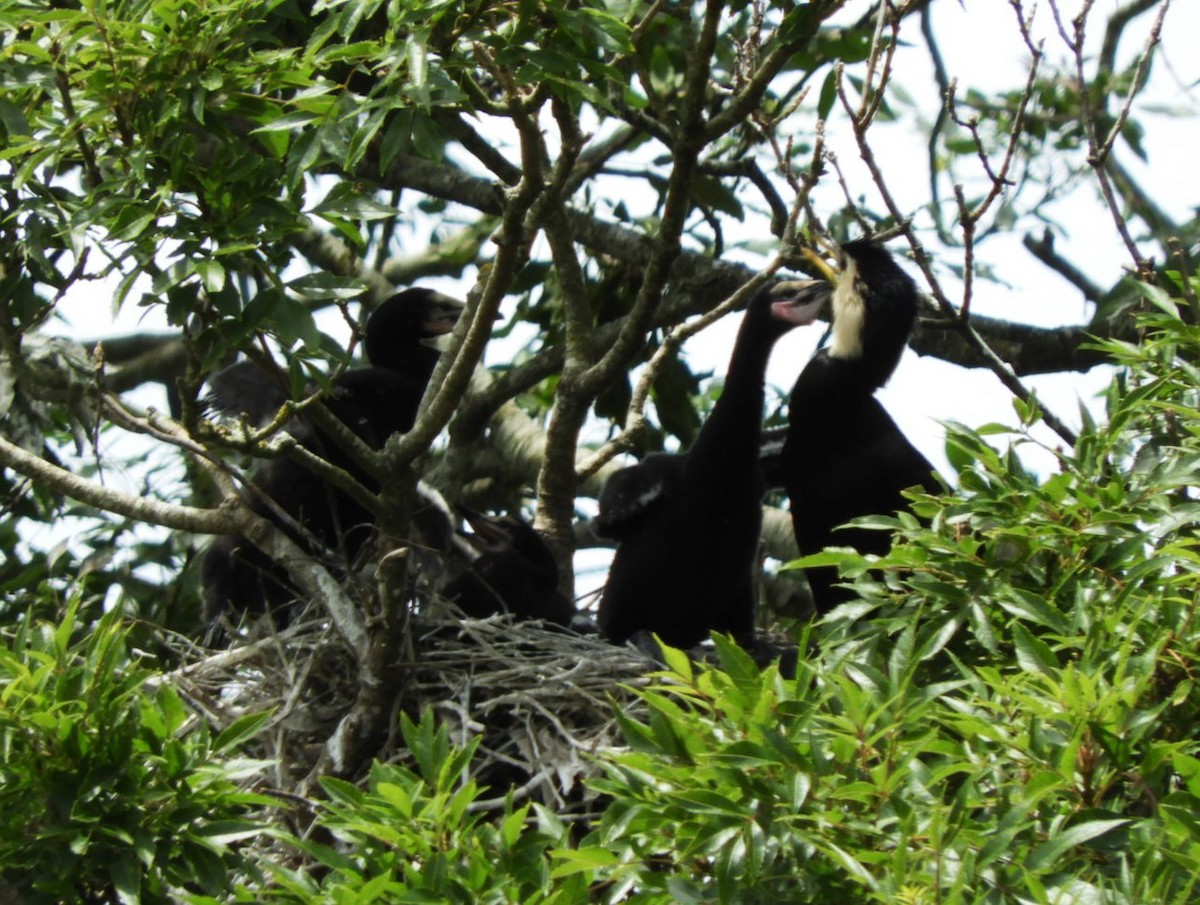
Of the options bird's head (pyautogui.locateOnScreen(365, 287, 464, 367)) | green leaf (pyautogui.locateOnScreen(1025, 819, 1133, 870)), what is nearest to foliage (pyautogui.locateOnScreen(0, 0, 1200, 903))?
green leaf (pyautogui.locateOnScreen(1025, 819, 1133, 870))

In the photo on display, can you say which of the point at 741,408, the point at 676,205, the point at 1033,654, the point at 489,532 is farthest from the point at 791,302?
the point at 1033,654

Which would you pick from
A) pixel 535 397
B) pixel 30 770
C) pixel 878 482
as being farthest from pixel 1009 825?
pixel 535 397

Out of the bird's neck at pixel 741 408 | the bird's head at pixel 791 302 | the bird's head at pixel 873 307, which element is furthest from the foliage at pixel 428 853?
the bird's head at pixel 873 307

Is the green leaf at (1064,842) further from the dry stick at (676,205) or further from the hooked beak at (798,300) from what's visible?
the hooked beak at (798,300)

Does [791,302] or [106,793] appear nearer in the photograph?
[106,793]

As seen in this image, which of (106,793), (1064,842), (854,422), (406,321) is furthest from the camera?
(406,321)

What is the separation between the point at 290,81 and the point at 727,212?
3.87 m

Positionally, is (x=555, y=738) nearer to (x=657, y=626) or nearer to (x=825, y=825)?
(x=657, y=626)

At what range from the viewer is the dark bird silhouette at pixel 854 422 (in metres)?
6.17

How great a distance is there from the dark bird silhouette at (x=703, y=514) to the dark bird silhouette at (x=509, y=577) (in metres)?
0.31

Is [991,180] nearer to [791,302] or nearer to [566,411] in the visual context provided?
[791,302]

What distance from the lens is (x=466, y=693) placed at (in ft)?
17.0

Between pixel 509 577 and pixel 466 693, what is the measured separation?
103 cm

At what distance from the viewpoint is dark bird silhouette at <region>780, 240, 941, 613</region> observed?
6168 mm
